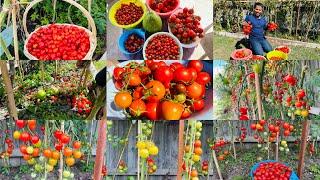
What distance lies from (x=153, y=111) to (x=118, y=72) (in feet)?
1.20

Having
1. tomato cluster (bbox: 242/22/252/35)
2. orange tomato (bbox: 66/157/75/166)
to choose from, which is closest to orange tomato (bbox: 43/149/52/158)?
orange tomato (bbox: 66/157/75/166)

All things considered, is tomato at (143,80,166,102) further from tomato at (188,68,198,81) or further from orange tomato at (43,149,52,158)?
orange tomato at (43,149,52,158)

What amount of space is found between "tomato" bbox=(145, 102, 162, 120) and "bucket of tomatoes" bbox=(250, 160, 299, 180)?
2.68 ft

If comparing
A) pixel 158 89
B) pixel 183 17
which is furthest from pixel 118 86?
pixel 183 17

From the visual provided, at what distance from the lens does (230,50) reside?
433 centimetres

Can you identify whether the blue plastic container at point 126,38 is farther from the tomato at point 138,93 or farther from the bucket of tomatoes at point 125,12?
the tomato at point 138,93

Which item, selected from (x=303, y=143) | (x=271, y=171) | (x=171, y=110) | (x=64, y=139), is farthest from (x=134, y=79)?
(x=303, y=143)

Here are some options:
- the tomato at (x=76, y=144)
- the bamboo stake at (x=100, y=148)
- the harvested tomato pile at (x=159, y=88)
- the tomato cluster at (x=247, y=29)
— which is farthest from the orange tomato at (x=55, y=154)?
the tomato cluster at (x=247, y=29)

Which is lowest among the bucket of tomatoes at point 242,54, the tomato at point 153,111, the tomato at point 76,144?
the tomato at point 76,144

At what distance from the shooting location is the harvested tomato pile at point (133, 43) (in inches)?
167

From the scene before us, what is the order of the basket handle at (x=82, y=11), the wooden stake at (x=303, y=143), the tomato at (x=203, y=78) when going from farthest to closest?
the wooden stake at (x=303, y=143) < the tomato at (x=203, y=78) < the basket handle at (x=82, y=11)

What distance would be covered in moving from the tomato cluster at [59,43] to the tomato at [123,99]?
1.25 feet

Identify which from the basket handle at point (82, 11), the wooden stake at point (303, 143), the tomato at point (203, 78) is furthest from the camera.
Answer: the wooden stake at point (303, 143)

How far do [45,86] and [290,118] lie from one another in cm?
178
